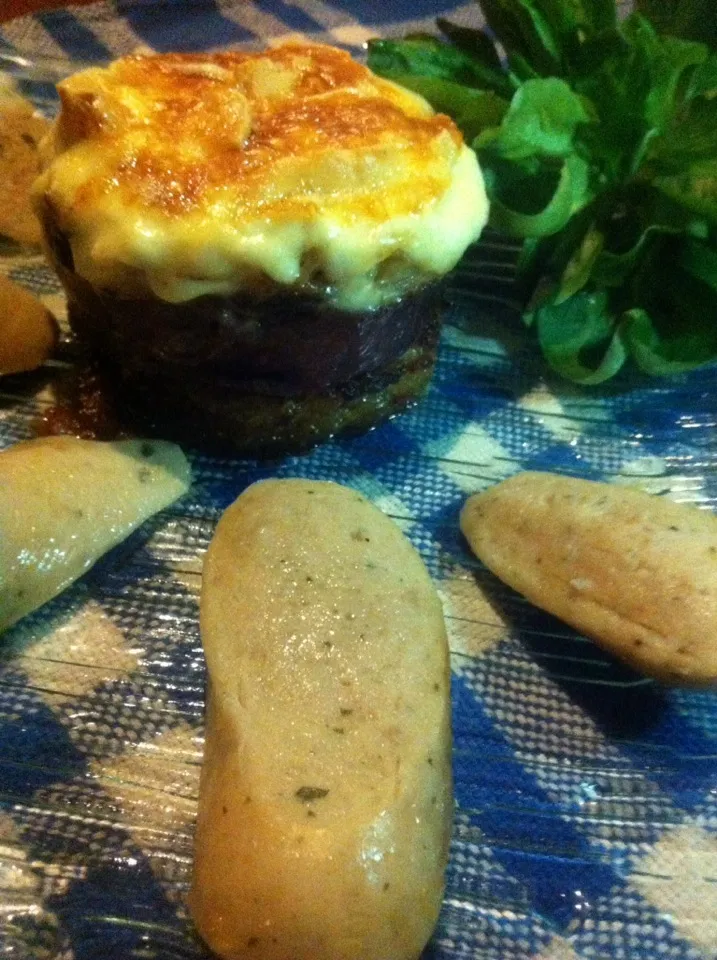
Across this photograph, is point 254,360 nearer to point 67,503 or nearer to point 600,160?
point 67,503

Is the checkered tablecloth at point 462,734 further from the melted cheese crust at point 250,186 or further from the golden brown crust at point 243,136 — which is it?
the golden brown crust at point 243,136

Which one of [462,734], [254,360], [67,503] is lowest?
[462,734]

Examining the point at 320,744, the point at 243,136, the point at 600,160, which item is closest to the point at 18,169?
the point at 243,136

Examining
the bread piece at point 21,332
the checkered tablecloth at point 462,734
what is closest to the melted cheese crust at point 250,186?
the bread piece at point 21,332

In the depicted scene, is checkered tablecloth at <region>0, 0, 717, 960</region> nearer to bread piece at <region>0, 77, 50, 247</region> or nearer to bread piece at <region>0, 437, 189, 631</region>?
bread piece at <region>0, 437, 189, 631</region>

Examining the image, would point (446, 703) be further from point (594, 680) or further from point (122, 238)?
point (122, 238)
